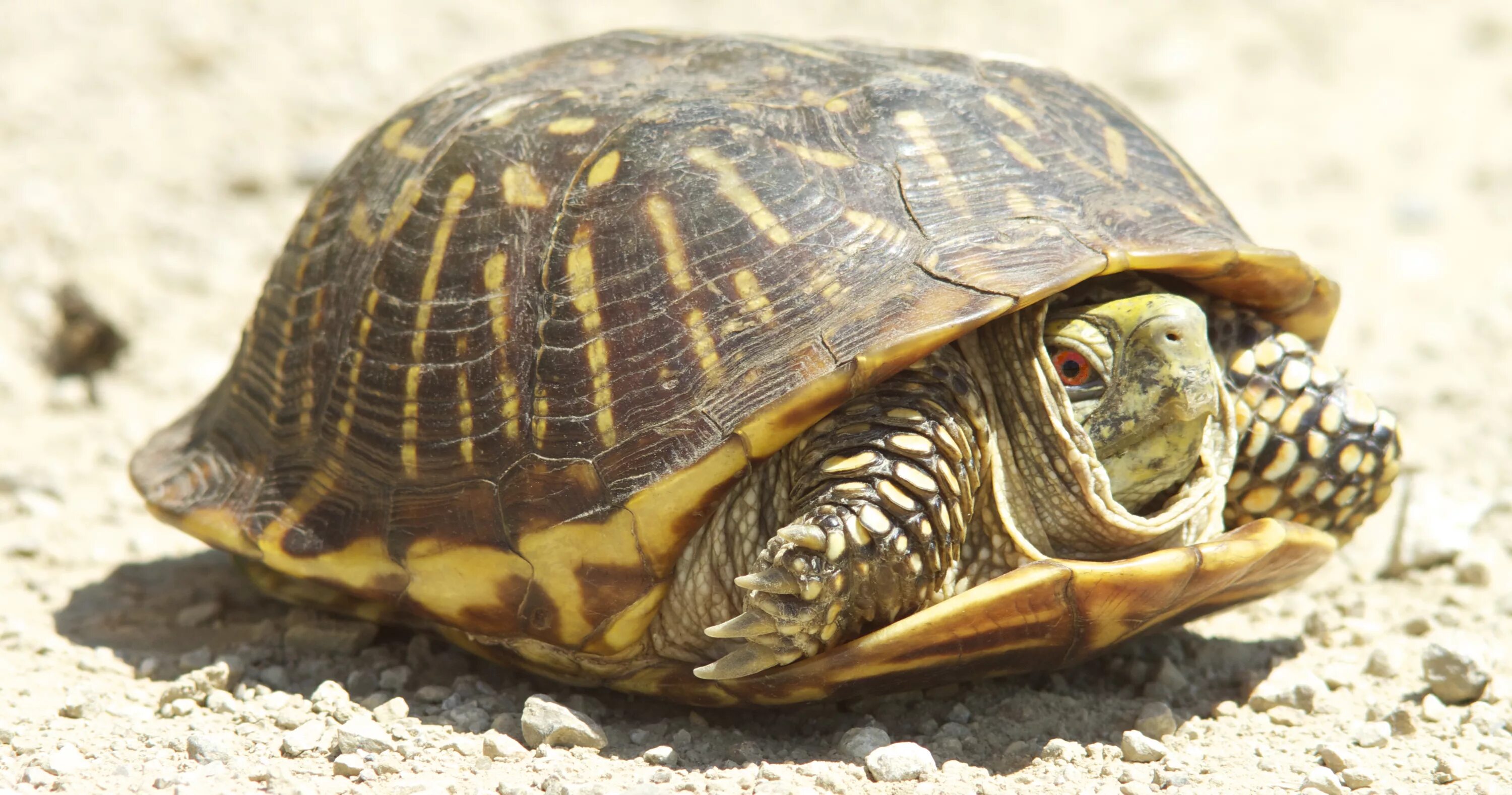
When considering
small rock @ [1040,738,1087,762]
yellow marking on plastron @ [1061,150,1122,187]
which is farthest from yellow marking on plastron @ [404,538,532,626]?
yellow marking on plastron @ [1061,150,1122,187]

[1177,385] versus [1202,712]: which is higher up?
[1177,385]

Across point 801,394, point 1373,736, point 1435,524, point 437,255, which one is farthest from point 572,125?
point 1435,524

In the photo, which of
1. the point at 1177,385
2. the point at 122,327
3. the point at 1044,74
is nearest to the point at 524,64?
the point at 1044,74

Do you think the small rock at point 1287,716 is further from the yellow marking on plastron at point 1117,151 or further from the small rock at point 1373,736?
the yellow marking on plastron at point 1117,151

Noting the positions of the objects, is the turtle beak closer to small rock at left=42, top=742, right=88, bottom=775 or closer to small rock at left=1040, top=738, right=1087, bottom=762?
small rock at left=1040, top=738, right=1087, bottom=762

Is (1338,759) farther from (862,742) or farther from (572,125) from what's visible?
(572,125)

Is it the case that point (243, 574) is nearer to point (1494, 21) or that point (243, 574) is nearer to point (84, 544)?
point (84, 544)
